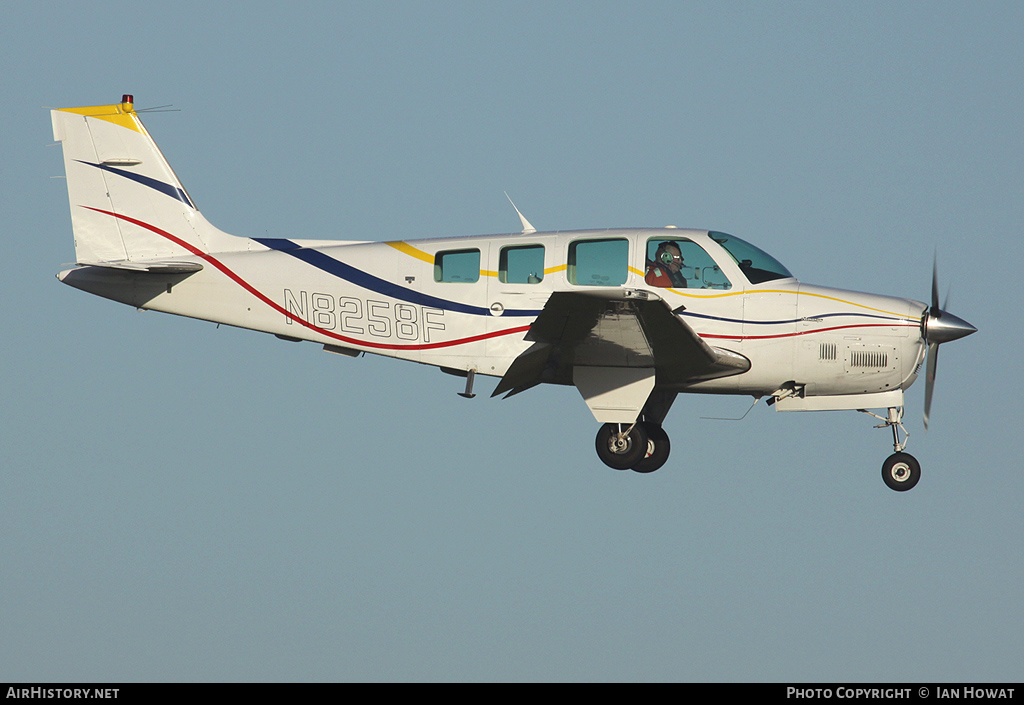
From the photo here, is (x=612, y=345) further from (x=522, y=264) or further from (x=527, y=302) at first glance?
(x=522, y=264)

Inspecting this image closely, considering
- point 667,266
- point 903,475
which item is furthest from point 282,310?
point 903,475

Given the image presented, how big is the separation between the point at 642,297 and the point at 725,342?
2.42 metres

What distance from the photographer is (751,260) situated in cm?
1532

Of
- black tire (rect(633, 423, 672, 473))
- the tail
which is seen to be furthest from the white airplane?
black tire (rect(633, 423, 672, 473))

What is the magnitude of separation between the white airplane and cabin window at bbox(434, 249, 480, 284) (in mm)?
15

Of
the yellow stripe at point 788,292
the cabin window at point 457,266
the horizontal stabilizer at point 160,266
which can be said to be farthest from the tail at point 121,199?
the yellow stripe at point 788,292

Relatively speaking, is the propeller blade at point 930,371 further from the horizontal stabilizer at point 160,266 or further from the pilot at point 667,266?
the horizontal stabilizer at point 160,266

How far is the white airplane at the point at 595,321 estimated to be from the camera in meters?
15.1

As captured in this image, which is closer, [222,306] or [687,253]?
[687,253]

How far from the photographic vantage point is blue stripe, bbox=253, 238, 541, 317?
15.5 metres

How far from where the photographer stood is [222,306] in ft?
53.0

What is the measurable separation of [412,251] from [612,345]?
2.93 metres

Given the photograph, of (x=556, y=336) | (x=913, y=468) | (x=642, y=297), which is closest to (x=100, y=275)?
(x=556, y=336)

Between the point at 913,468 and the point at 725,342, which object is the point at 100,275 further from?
the point at 913,468
